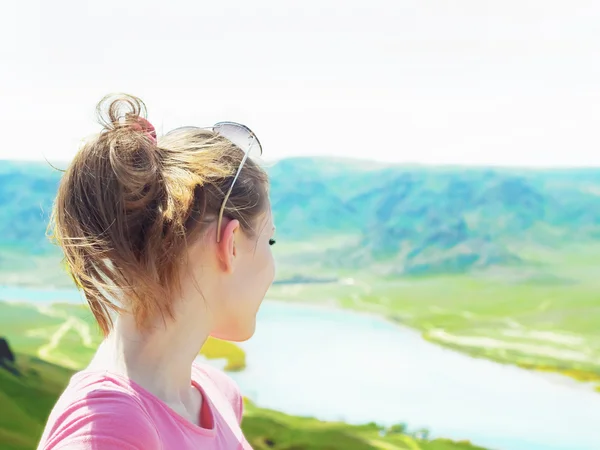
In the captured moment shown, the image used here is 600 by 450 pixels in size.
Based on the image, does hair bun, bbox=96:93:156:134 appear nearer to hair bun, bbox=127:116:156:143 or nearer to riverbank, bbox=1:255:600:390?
hair bun, bbox=127:116:156:143

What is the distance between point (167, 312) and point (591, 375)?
2.58m

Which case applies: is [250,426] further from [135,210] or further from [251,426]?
[135,210]

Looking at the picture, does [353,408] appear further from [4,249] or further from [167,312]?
[167,312]

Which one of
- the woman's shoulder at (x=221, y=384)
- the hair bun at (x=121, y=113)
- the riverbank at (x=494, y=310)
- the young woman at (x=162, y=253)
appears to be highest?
the hair bun at (x=121, y=113)

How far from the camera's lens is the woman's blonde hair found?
0.52m

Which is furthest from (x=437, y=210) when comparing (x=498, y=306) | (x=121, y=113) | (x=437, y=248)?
(x=121, y=113)

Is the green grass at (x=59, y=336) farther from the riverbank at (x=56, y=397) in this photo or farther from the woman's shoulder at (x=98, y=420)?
the woman's shoulder at (x=98, y=420)

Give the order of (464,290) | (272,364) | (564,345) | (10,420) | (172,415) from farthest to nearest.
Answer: (464,290) → (564,345) → (272,364) → (10,420) → (172,415)

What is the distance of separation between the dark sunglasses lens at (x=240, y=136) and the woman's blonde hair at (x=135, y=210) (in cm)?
3

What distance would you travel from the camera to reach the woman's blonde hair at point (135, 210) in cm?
52

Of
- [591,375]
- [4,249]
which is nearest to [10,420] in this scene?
[4,249]

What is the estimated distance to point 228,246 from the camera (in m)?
0.56

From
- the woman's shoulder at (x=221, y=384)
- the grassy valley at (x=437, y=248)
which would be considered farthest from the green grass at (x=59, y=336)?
the woman's shoulder at (x=221, y=384)

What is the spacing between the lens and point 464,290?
12.6ft
